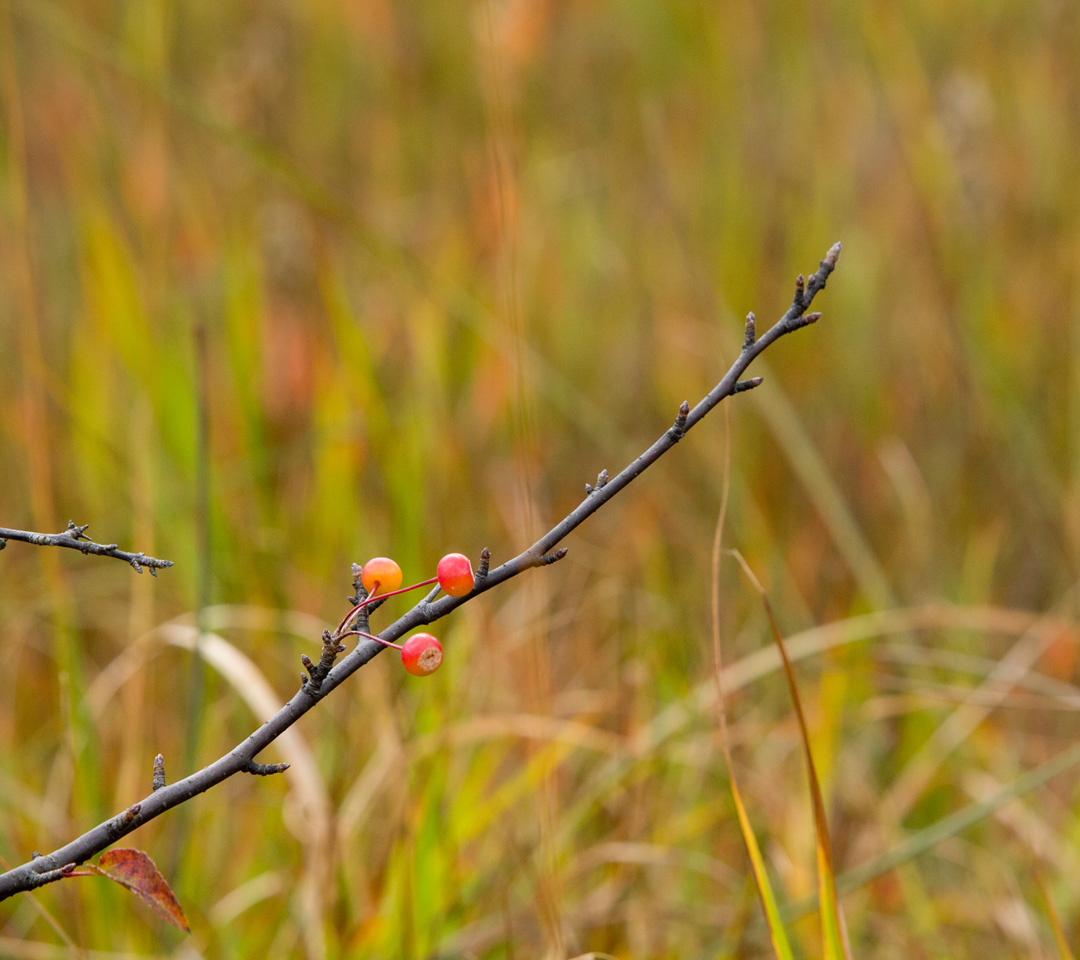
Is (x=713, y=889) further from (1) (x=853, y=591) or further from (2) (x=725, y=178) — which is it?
(2) (x=725, y=178)

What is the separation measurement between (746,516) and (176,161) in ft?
7.50

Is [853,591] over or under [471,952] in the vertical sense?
over

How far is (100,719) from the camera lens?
5.85 ft

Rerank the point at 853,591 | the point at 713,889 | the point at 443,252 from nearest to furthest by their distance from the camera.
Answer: the point at 713,889, the point at 853,591, the point at 443,252

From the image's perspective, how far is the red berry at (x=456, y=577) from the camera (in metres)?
0.43

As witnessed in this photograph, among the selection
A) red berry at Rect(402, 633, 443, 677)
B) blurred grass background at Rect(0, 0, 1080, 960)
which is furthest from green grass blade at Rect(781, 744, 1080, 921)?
red berry at Rect(402, 633, 443, 677)

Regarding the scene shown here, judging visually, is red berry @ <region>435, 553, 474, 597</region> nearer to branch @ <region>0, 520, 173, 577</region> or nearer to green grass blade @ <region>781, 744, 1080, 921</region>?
branch @ <region>0, 520, 173, 577</region>

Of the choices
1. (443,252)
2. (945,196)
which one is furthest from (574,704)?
(945,196)

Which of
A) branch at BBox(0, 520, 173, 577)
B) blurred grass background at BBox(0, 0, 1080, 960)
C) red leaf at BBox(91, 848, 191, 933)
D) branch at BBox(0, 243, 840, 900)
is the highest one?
blurred grass background at BBox(0, 0, 1080, 960)

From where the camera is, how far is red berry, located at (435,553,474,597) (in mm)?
433

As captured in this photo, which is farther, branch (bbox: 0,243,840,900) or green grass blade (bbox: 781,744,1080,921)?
green grass blade (bbox: 781,744,1080,921)

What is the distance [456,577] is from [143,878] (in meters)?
0.18

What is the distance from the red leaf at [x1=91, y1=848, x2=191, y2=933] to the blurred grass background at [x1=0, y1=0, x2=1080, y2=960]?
37 centimetres

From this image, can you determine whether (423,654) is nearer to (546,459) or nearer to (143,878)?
(143,878)
